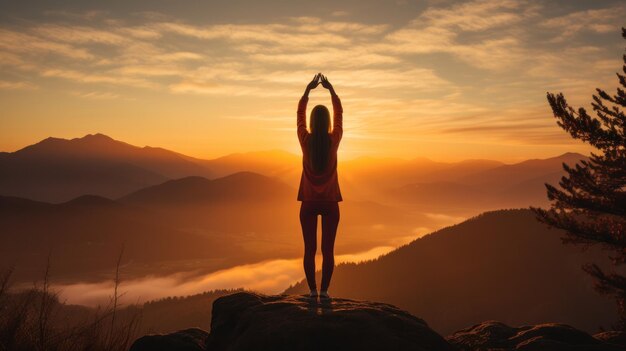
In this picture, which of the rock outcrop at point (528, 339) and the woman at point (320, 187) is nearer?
the rock outcrop at point (528, 339)

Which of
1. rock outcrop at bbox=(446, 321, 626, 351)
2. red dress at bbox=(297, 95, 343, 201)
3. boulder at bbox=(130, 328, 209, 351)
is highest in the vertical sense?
red dress at bbox=(297, 95, 343, 201)

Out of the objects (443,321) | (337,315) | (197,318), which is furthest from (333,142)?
(197,318)

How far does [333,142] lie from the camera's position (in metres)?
9.15

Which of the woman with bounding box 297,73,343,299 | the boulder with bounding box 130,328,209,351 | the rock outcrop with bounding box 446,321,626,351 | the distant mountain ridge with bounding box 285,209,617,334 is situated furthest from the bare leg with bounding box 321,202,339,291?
the distant mountain ridge with bounding box 285,209,617,334

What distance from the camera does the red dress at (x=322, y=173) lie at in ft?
29.5

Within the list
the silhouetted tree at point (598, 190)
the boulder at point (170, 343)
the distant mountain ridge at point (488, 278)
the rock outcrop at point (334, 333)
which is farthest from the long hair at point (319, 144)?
the distant mountain ridge at point (488, 278)

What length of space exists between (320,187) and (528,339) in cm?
432

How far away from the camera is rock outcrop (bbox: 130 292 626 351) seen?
258 inches

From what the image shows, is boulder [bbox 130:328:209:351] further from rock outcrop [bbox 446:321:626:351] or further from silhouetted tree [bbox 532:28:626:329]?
silhouetted tree [bbox 532:28:626:329]

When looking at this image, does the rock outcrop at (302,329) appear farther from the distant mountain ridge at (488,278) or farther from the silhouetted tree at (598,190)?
the distant mountain ridge at (488,278)

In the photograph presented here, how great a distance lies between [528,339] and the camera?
25.8ft

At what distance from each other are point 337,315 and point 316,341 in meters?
0.69

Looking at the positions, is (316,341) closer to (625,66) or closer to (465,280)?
(625,66)

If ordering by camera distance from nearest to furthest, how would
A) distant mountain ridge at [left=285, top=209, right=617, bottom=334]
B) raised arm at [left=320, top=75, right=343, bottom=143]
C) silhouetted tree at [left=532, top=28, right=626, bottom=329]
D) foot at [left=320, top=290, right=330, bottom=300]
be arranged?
foot at [left=320, top=290, right=330, bottom=300] → raised arm at [left=320, top=75, right=343, bottom=143] → silhouetted tree at [left=532, top=28, right=626, bottom=329] → distant mountain ridge at [left=285, top=209, right=617, bottom=334]
